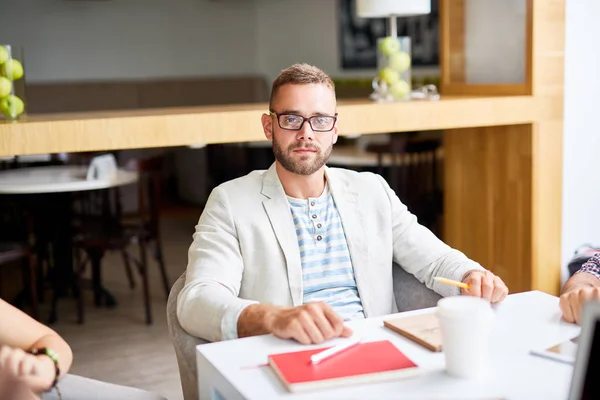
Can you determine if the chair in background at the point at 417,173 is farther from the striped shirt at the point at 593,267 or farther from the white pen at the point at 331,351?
the white pen at the point at 331,351

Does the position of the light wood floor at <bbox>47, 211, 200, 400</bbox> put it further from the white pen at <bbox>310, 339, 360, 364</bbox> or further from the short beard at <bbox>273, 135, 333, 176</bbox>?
the white pen at <bbox>310, 339, 360, 364</bbox>

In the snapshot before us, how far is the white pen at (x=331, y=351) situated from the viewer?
150cm

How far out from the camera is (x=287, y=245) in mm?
2166

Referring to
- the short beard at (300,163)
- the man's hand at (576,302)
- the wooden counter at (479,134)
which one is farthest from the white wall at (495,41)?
the man's hand at (576,302)

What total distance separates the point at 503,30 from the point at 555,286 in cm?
118

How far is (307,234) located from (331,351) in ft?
2.32

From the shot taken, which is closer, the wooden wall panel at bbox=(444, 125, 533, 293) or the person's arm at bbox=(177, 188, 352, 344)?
the person's arm at bbox=(177, 188, 352, 344)

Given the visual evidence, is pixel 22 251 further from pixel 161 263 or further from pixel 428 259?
pixel 428 259

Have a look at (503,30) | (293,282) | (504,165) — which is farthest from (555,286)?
→ (293,282)

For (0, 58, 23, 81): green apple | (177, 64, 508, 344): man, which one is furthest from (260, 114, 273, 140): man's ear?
(0, 58, 23, 81): green apple

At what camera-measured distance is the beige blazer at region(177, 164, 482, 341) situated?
2100 mm

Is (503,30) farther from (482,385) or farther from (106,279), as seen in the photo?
(106,279)

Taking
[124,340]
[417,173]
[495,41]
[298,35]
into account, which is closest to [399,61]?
[495,41]

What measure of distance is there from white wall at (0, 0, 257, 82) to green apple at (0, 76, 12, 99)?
14.2ft
